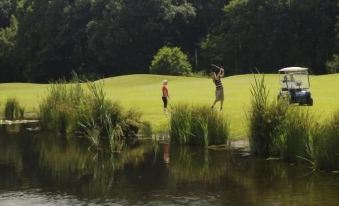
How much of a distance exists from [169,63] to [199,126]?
64.5 m

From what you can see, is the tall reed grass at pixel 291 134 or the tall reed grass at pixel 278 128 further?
the tall reed grass at pixel 278 128

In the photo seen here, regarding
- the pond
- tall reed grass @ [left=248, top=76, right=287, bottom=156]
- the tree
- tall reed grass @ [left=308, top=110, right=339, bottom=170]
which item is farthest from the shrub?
tall reed grass @ [left=308, top=110, right=339, bottom=170]

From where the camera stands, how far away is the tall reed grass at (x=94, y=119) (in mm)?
25391

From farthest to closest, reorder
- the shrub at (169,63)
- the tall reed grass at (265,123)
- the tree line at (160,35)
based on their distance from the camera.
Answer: the tree line at (160,35)
the shrub at (169,63)
the tall reed grass at (265,123)

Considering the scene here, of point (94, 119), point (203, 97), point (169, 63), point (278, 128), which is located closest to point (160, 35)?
point (169, 63)

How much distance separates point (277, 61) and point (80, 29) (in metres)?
30.6

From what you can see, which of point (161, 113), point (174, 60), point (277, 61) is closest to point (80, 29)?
point (174, 60)

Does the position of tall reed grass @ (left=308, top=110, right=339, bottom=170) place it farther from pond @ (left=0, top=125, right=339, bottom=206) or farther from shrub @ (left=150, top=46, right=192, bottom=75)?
shrub @ (left=150, top=46, right=192, bottom=75)

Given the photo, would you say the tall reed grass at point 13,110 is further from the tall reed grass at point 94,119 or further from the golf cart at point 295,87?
the golf cart at point 295,87

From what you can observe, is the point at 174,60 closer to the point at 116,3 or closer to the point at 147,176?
the point at 116,3

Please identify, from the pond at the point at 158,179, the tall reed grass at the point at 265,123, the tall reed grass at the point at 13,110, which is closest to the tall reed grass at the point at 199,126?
the pond at the point at 158,179

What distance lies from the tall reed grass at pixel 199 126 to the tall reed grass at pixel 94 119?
233 cm

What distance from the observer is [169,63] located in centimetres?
8781

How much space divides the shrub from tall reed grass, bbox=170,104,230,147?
6270cm
